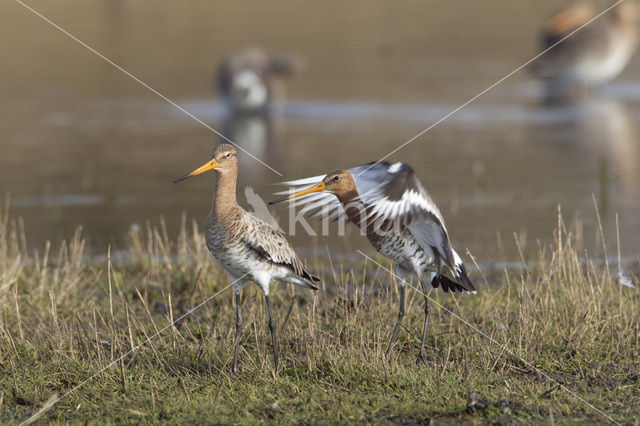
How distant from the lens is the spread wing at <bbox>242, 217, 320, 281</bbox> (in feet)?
18.2

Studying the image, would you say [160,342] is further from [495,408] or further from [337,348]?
[495,408]

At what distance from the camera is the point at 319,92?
1842 cm

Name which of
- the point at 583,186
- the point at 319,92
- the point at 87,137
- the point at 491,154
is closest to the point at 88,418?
the point at 583,186

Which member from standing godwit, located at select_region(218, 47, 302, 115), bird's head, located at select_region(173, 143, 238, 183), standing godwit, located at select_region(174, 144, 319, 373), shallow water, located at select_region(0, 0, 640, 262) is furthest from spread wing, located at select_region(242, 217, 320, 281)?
standing godwit, located at select_region(218, 47, 302, 115)

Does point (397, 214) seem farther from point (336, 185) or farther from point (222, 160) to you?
point (222, 160)

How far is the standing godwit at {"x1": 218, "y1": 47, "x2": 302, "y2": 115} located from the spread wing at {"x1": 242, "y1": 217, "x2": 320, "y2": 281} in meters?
10.6

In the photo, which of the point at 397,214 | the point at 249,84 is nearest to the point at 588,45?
the point at 249,84

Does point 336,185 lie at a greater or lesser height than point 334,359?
greater

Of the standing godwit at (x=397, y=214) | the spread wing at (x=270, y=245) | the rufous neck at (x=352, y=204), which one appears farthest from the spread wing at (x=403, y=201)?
the spread wing at (x=270, y=245)

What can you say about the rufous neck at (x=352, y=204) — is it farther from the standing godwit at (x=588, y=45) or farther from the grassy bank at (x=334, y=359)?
the standing godwit at (x=588, y=45)

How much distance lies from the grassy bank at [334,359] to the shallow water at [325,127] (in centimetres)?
209

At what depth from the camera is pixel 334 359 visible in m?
5.20

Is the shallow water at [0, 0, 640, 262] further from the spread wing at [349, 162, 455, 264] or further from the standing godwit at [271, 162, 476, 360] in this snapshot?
the spread wing at [349, 162, 455, 264]

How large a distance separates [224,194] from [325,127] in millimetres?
9456
